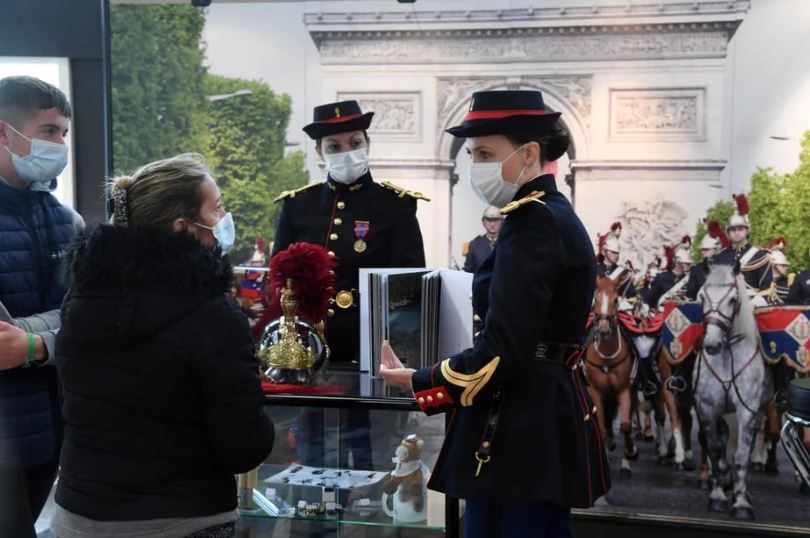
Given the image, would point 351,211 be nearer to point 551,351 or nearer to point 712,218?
point 551,351

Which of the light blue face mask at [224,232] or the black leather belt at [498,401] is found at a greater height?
the light blue face mask at [224,232]

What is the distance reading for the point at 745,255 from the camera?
411cm

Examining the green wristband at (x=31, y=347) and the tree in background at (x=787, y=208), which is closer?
the green wristband at (x=31, y=347)

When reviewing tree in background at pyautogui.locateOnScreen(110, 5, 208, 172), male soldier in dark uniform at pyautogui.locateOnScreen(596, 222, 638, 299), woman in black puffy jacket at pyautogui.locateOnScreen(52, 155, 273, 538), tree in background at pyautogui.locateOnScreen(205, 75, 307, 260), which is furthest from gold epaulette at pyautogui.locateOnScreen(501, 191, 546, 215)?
tree in background at pyautogui.locateOnScreen(110, 5, 208, 172)

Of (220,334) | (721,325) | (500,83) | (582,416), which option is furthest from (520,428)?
(500,83)

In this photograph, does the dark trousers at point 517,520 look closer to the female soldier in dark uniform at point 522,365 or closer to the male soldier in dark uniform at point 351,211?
the female soldier in dark uniform at point 522,365

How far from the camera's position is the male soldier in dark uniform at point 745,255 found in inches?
161

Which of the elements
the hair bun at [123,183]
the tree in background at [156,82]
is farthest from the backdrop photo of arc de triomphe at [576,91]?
the hair bun at [123,183]

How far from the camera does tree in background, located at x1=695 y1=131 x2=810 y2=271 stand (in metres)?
4.03

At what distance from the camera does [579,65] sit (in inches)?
170

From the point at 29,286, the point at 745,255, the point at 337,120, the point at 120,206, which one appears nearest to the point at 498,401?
the point at 120,206

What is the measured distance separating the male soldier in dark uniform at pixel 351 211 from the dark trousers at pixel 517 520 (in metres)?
1.28

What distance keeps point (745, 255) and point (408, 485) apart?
98.2 inches

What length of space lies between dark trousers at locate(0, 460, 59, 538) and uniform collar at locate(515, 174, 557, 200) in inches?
60.4
